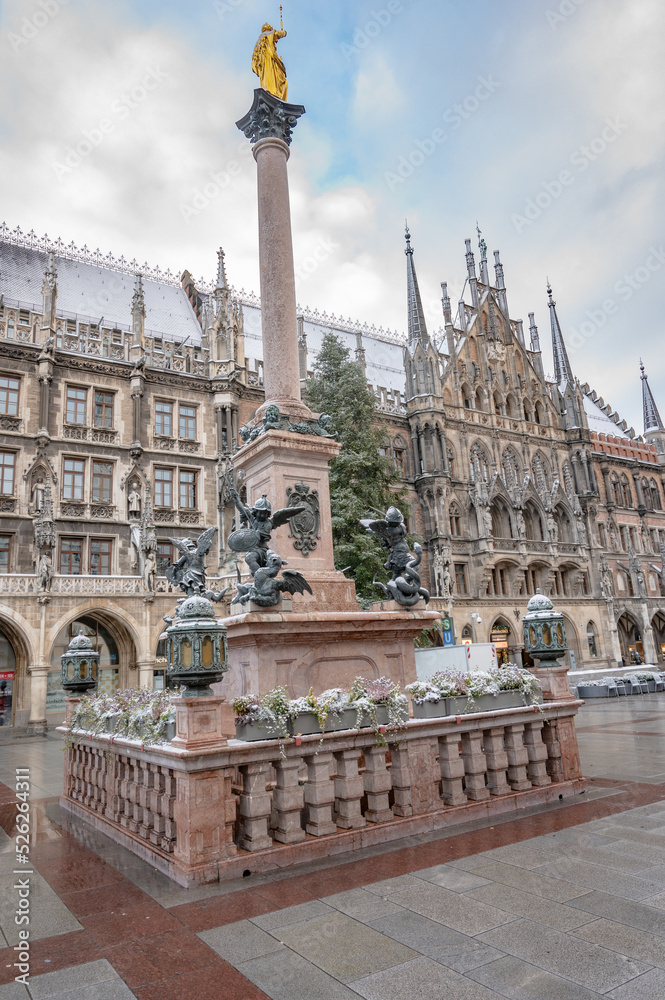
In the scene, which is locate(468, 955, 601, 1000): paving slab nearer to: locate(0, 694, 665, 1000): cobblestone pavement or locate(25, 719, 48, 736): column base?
locate(0, 694, 665, 1000): cobblestone pavement

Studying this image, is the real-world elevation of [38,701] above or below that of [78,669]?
below

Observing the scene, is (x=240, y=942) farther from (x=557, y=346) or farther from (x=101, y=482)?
A: (x=557, y=346)

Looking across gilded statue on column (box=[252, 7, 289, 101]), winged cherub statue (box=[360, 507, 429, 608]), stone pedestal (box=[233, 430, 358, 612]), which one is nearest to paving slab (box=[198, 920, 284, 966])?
stone pedestal (box=[233, 430, 358, 612])

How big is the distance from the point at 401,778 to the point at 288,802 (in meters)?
1.34

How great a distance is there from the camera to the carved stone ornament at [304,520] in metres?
10.7

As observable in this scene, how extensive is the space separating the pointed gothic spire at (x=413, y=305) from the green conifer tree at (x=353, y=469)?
1071 centimetres

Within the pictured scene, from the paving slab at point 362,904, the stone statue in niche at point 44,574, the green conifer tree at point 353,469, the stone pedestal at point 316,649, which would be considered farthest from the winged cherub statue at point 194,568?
the stone statue in niche at point 44,574

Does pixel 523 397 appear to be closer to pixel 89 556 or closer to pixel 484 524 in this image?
pixel 484 524

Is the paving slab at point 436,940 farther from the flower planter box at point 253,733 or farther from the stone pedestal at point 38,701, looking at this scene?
the stone pedestal at point 38,701

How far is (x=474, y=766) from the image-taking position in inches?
301

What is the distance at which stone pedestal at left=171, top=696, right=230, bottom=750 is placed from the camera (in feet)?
19.4

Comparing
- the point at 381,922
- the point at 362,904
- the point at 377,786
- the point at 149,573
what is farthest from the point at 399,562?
the point at 149,573

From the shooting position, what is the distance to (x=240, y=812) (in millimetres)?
6320

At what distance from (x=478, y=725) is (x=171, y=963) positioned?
4328mm
